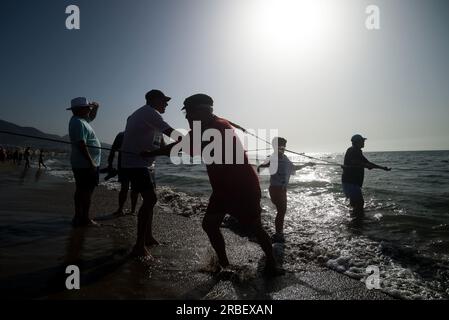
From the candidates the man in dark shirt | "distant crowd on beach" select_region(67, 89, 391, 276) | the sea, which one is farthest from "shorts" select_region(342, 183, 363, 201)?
"distant crowd on beach" select_region(67, 89, 391, 276)

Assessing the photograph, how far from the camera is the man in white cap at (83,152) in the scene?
196 inches

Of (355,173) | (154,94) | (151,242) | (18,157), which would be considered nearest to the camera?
(154,94)

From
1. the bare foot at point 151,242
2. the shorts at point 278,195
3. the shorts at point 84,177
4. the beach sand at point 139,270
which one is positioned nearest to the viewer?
the beach sand at point 139,270

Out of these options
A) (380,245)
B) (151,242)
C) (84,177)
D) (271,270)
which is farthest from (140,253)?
(380,245)

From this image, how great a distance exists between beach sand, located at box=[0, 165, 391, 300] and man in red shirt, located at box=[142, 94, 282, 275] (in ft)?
1.51

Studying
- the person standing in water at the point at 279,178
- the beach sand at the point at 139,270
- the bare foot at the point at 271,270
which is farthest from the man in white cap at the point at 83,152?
the bare foot at the point at 271,270

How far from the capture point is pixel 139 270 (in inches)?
143

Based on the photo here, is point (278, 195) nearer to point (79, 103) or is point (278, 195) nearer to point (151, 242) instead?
point (151, 242)

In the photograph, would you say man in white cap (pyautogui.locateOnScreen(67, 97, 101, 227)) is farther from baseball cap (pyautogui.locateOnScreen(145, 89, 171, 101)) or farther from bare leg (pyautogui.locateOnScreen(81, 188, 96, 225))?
baseball cap (pyautogui.locateOnScreen(145, 89, 171, 101))

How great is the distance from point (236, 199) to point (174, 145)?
1046 millimetres

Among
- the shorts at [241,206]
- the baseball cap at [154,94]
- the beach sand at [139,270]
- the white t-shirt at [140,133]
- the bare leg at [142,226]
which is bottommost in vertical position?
the beach sand at [139,270]

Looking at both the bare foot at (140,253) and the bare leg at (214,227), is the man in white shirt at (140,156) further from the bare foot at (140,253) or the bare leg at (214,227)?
the bare leg at (214,227)

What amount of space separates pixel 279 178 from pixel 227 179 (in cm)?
297
